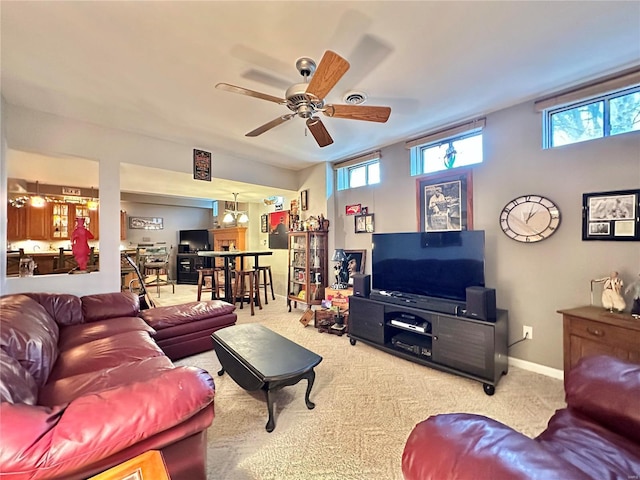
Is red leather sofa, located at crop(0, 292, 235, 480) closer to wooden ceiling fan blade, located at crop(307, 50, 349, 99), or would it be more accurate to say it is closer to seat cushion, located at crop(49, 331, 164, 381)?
seat cushion, located at crop(49, 331, 164, 381)

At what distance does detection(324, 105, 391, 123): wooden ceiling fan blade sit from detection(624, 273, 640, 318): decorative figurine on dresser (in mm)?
2299

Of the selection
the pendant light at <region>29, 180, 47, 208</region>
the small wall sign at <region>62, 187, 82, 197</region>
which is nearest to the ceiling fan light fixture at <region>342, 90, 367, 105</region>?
the small wall sign at <region>62, 187, 82, 197</region>

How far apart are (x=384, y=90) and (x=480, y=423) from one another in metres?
2.57

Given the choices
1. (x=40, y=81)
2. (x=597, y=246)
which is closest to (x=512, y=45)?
(x=597, y=246)

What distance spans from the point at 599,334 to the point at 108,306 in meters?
4.26

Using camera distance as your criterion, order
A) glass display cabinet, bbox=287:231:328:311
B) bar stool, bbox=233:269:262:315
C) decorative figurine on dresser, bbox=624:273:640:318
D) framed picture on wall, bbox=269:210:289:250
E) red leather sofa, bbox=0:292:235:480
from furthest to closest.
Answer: framed picture on wall, bbox=269:210:289:250 → bar stool, bbox=233:269:262:315 → glass display cabinet, bbox=287:231:328:311 → decorative figurine on dresser, bbox=624:273:640:318 → red leather sofa, bbox=0:292:235:480

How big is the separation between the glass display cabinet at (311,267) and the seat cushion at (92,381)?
312cm

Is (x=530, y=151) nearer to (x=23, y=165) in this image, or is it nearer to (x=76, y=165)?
(x=76, y=165)

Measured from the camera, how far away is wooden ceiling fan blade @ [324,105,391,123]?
2.19m

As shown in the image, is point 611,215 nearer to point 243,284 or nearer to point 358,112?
point 358,112

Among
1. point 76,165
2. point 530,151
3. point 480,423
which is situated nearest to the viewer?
point 480,423

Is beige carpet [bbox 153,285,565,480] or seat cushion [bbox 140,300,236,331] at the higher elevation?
seat cushion [bbox 140,300,236,331]

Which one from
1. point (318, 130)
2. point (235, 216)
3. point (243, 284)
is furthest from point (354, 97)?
point (235, 216)

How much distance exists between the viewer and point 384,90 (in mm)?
2598
